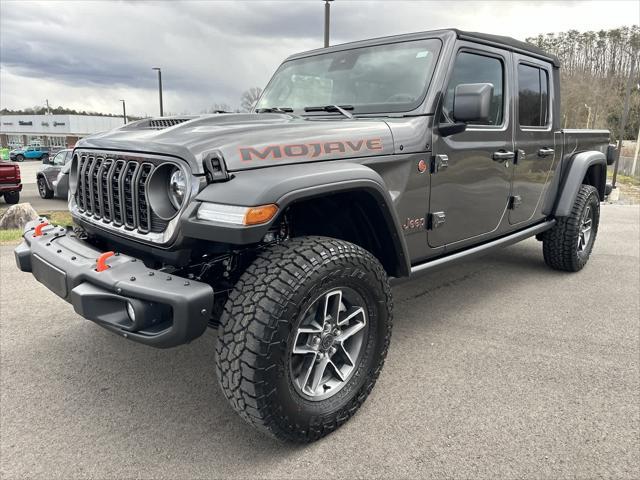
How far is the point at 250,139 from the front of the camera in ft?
7.21

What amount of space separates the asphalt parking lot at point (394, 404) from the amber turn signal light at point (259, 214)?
108 centimetres

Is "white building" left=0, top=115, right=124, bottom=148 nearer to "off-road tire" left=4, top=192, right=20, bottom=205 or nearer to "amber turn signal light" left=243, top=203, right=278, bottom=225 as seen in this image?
"off-road tire" left=4, top=192, right=20, bottom=205

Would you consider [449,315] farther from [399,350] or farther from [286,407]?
[286,407]

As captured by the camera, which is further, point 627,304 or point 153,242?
point 627,304

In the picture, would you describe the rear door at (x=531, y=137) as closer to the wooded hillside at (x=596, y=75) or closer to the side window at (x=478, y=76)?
the side window at (x=478, y=76)

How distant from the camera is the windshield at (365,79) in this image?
305 centimetres

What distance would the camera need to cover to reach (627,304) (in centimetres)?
415

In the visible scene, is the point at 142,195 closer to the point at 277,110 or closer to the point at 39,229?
the point at 39,229

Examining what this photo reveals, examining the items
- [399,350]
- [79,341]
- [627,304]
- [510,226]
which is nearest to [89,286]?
[79,341]

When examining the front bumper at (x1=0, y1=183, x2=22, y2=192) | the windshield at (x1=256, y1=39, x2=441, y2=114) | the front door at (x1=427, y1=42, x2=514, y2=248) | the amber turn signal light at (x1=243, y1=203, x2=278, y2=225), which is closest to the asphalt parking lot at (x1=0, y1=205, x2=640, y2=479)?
the front door at (x1=427, y1=42, x2=514, y2=248)

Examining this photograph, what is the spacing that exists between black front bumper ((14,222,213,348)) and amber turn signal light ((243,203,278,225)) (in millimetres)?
321

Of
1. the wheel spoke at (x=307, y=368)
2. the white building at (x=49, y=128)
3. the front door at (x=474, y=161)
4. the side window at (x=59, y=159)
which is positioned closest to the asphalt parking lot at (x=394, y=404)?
the wheel spoke at (x=307, y=368)

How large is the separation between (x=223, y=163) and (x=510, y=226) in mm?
2716

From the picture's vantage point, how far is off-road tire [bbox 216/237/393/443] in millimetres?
1981
